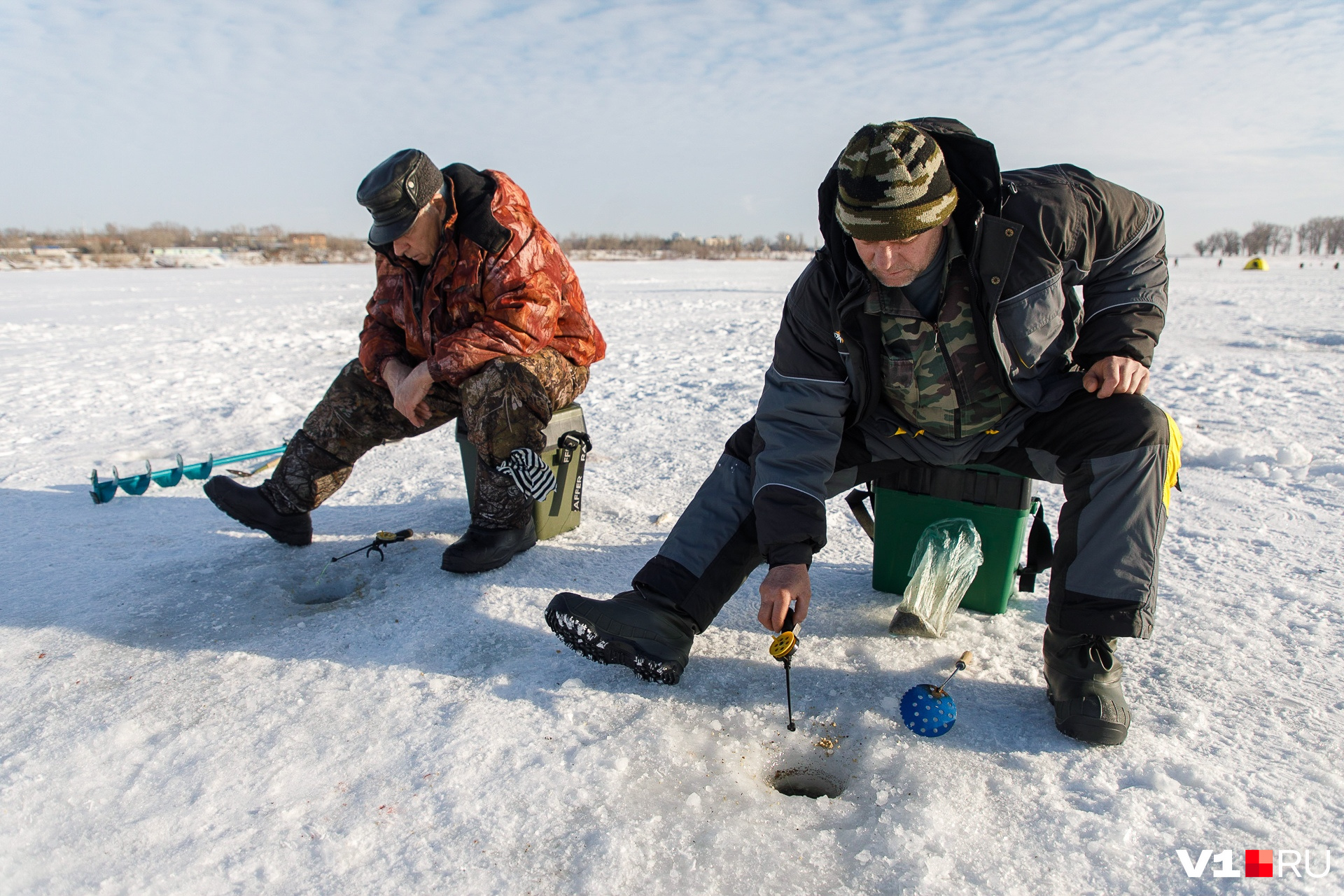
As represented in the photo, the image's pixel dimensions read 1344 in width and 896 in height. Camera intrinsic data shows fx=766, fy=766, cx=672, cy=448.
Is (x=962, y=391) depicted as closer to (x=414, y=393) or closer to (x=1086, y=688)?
(x=1086, y=688)

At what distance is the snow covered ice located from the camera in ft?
4.40

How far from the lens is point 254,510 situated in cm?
265

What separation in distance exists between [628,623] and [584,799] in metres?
0.45

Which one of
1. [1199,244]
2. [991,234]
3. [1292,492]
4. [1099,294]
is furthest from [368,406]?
[1199,244]

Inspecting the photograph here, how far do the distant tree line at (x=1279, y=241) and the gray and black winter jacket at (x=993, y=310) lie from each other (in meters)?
90.7

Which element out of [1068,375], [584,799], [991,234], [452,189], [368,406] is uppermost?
[452,189]

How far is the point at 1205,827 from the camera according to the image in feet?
4.47

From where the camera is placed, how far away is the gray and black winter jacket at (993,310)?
67.2 inches

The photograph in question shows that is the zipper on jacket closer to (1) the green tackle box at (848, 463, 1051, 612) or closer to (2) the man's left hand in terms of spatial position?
(1) the green tackle box at (848, 463, 1051, 612)

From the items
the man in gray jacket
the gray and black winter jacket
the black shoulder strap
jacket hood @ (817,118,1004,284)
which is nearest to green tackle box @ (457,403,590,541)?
the man in gray jacket

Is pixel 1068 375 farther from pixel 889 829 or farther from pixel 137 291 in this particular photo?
pixel 137 291

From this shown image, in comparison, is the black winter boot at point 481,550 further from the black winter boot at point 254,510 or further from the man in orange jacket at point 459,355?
the black winter boot at point 254,510

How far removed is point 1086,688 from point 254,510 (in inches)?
101

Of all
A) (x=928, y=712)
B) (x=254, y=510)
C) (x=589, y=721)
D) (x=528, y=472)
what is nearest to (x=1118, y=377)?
(x=928, y=712)
